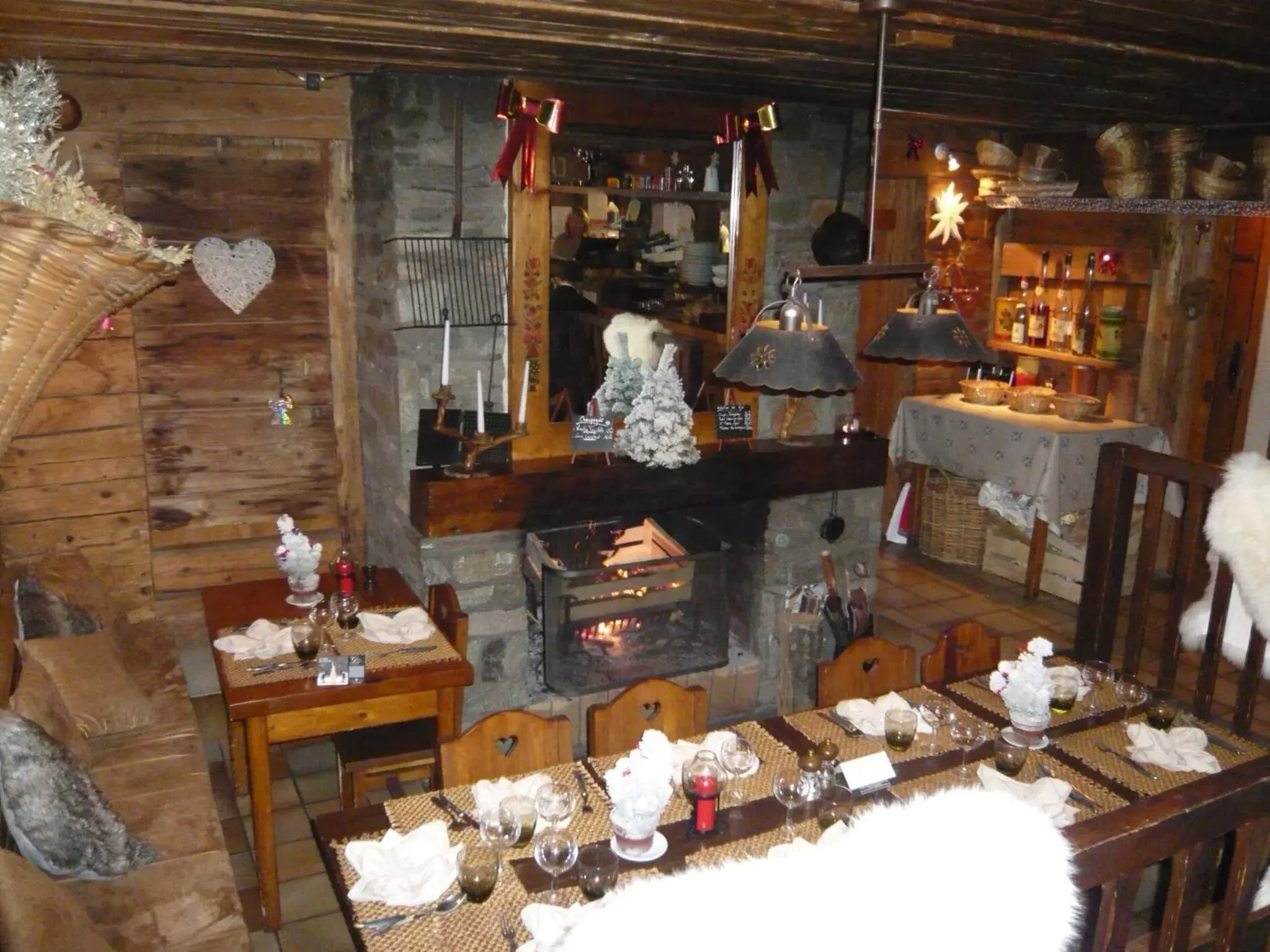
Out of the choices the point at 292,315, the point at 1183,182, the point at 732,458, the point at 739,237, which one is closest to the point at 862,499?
the point at 732,458

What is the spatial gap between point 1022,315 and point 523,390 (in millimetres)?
3967

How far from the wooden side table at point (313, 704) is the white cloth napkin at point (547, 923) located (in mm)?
1311

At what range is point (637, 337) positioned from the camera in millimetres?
4430

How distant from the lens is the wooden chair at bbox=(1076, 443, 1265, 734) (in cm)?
338

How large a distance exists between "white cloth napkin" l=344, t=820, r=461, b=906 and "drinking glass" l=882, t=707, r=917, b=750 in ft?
3.94

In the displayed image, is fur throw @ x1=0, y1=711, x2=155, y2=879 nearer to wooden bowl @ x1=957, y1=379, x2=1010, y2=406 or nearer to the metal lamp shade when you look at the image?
the metal lamp shade

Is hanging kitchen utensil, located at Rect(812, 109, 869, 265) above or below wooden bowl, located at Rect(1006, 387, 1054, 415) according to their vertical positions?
above

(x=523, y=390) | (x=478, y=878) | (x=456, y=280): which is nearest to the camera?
(x=478, y=878)

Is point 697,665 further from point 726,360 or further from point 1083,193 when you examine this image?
point 1083,193

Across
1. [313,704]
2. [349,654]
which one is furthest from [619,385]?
[313,704]

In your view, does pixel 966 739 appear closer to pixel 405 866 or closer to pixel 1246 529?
pixel 1246 529

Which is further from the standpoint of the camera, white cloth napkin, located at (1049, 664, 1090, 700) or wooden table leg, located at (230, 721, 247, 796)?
wooden table leg, located at (230, 721, 247, 796)

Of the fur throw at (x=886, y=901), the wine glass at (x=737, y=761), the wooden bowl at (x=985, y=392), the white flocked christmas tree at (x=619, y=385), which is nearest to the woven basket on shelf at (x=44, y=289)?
the fur throw at (x=886, y=901)

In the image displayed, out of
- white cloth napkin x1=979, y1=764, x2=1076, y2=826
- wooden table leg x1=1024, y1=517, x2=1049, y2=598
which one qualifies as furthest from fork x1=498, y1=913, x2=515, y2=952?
wooden table leg x1=1024, y1=517, x2=1049, y2=598
